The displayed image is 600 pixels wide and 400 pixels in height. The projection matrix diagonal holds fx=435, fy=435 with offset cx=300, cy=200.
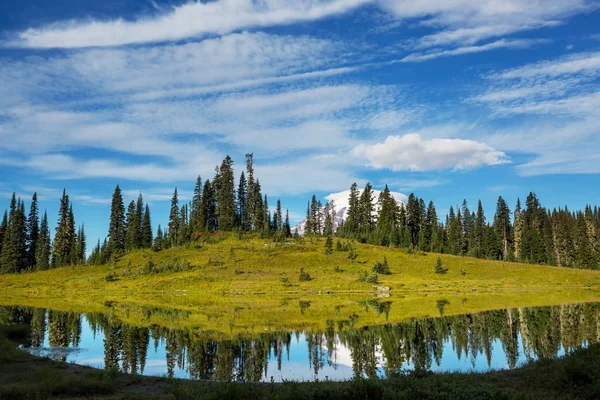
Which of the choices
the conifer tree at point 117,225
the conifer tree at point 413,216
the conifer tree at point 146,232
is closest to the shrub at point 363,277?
the conifer tree at point 413,216

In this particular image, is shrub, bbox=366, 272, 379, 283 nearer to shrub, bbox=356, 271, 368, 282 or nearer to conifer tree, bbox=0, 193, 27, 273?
shrub, bbox=356, 271, 368, 282

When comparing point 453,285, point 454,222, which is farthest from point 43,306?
point 454,222

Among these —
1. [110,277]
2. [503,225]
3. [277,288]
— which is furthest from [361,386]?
[503,225]

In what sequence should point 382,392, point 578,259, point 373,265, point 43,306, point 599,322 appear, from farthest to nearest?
point 578,259
point 373,265
point 43,306
point 599,322
point 382,392

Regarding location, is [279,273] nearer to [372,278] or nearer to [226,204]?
[372,278]

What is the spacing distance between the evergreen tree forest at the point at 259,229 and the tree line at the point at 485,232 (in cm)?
26

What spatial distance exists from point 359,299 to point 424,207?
250 feet

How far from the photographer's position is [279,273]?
264 ft

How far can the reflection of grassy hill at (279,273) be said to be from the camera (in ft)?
237

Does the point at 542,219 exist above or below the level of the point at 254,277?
above

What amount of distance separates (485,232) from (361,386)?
12240 centimetres

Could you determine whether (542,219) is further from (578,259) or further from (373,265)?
(373,265)

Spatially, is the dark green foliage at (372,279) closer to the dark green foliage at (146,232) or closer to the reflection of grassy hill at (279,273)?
the reflection of grassy hill at (279,273)

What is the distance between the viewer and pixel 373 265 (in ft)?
272
